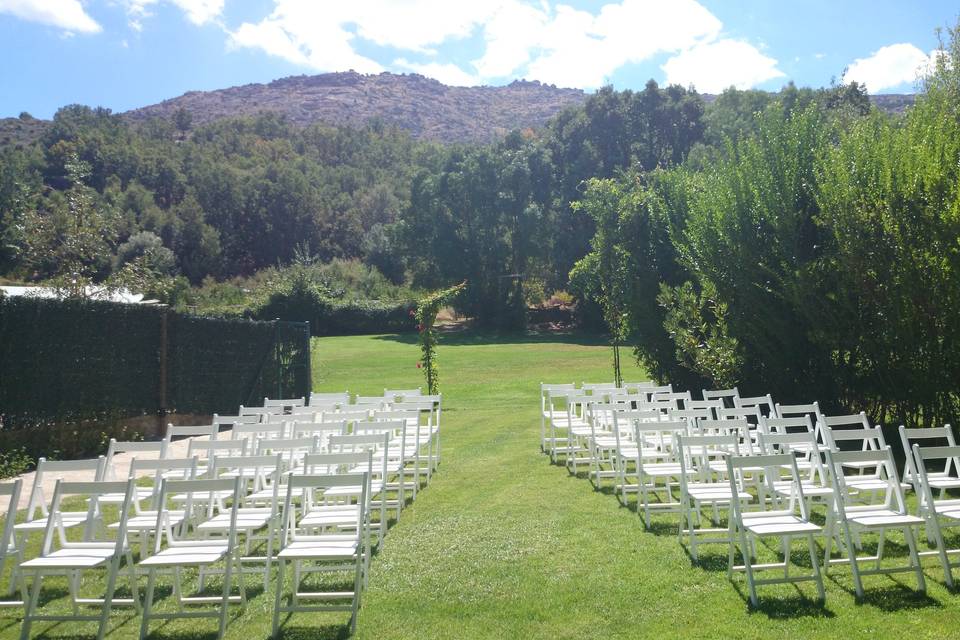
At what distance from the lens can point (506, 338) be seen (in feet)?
150

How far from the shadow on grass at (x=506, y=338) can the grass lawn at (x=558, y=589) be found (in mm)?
32348

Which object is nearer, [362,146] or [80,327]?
[80,327]

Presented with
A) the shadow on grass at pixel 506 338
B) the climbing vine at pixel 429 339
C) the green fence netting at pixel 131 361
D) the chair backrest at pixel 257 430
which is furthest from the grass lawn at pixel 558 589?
the shadow on grass at pixel 506 338

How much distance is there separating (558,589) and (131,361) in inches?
429

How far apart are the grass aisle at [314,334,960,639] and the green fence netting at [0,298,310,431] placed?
6.46 m

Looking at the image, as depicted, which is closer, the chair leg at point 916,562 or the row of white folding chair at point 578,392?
the chair leg at point 916,562

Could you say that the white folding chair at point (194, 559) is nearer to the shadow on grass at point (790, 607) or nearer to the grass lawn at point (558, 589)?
the grass lawn at point (558, 589)

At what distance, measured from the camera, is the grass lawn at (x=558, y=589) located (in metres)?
4.89

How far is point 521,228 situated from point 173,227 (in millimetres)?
35624

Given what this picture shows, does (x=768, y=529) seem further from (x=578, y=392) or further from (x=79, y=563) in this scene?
(x=578, y=392)

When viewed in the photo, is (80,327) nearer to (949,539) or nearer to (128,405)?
(128,405)

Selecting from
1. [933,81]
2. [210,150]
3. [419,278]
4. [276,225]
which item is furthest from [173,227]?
[933,81]

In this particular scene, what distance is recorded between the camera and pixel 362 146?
340 feet

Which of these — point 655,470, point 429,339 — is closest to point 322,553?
point 655,470
